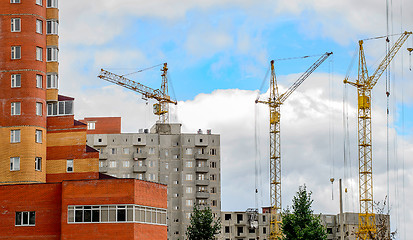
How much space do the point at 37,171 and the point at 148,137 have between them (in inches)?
3983

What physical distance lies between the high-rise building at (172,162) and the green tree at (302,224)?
315 ft

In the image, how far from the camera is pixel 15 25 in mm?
96500

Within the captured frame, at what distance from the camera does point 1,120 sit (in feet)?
308

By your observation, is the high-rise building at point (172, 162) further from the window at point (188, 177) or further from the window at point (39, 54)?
the window at point (39, 54)

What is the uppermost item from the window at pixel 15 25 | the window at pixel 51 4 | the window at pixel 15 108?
the window at pixel 51 4

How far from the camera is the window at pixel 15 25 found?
96.4 metres

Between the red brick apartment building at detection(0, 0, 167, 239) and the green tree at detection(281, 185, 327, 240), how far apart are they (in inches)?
640

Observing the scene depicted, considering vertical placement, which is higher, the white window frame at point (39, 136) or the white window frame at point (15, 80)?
the white window frame at point (15, 80)

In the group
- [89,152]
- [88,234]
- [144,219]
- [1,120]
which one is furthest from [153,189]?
[1,120]

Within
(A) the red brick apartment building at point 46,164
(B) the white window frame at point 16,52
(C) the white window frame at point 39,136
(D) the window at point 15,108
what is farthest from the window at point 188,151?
Answer: (D) the window at point 15,108

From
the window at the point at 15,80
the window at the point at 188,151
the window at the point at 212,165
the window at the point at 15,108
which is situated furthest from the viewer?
the window at the point at 188,151

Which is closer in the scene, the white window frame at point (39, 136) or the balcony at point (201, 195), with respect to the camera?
the white window frame at point (39, 136)

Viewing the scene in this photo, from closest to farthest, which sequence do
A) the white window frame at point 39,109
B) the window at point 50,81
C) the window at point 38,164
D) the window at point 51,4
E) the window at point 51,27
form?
1. the window at point 38,164
2. the white window frame at point 39,109
3. the window at point 50,81
4. the window at point 51,27
5. the window at point 51,4

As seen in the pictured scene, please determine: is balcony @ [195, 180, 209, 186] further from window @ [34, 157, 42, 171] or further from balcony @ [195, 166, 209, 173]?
window @ [34, 157, 42, 171]
